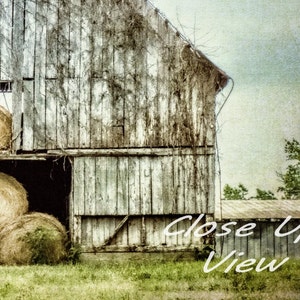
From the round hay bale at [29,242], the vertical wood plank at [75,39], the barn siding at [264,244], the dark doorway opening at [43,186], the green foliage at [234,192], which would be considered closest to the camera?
the round hay bale at [29,242]

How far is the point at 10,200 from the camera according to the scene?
1166cm

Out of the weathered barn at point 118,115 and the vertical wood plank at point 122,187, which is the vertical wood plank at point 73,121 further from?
the vertical wood plank at point 122,187

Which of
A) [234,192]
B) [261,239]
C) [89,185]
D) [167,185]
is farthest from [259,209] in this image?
[234,192]

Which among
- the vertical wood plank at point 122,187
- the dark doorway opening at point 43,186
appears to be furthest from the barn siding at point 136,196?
the dark doorway opening at point 43,186

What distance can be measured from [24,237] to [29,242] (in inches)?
5.2

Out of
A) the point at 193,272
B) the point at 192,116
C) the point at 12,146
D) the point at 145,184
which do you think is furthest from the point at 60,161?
the point at 193,272

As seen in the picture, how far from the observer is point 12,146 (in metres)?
12.2

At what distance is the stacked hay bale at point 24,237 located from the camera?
11484 mm

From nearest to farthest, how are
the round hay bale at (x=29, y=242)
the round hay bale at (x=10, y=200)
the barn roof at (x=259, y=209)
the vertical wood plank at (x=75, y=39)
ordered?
the round hay bale at (x=29, y=242) → the round hay bale at (x=10, y=200) → the vertical wood plank at (x=75, y=39) → the barn roof at (x=259, y=209)

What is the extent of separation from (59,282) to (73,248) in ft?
10.3

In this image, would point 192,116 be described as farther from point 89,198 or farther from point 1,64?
point 1,64

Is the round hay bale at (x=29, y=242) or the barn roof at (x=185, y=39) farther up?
the barn roof at (x=185, y=39)

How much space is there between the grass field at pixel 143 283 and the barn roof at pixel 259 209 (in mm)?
6753

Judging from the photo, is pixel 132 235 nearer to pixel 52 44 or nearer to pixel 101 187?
pixel 101 187
